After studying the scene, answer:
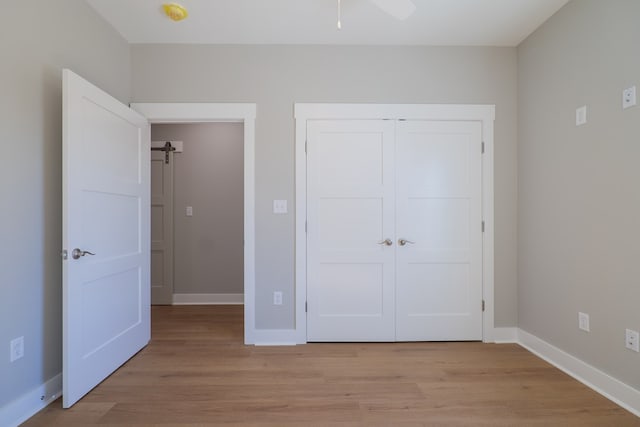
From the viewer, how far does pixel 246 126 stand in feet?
8.77

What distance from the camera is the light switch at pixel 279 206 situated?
2.69 metres

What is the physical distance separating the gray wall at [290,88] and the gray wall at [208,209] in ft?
4.23

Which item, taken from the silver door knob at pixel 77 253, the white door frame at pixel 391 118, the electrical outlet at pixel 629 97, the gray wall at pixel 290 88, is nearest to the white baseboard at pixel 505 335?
the white door frame at pixel 391 118

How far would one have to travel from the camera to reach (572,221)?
2.16 m

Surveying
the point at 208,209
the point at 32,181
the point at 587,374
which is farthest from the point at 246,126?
the point at 587,374

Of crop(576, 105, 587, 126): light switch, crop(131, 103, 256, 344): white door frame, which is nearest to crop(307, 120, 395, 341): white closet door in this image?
crop(131, 103, 256, 344): white door frame

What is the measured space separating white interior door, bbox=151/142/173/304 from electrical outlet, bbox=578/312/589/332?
13.2 feet

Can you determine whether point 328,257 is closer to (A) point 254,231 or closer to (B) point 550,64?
(A) point 254,231

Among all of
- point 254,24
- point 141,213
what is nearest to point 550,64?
point 254,24

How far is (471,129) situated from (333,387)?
2322 millimetres

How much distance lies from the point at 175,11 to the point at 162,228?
8.39 feet

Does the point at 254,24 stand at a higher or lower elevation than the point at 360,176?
higher

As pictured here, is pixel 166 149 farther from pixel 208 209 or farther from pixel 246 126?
pixel 246 126

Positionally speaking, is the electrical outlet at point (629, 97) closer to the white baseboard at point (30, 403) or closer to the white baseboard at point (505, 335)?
the white baseboard at point (505, 335)
